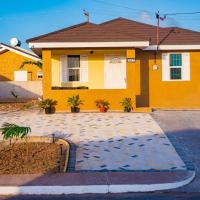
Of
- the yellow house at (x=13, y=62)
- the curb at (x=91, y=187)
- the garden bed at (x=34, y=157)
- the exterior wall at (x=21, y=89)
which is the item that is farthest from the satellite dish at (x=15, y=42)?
the curb at (x=91, y=187)

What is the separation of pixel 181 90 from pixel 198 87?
36.0 inches

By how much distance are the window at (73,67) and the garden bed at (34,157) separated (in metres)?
8.86

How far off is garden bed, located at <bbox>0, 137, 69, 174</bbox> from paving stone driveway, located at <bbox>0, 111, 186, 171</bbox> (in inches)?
19.8

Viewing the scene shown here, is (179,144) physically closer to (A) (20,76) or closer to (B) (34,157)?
(B) (34,157)

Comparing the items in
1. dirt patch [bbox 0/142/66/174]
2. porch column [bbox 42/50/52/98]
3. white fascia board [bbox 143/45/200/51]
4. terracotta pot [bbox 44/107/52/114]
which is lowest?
dirt patch [bbox 0/142/66/174]

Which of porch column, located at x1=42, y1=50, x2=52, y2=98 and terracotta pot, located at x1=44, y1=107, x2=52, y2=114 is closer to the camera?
terracotta pot, located at x1=44, y1=107, x2=52, y2=114

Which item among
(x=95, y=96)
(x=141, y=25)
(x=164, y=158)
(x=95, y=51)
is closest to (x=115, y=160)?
(x=164, y=158)

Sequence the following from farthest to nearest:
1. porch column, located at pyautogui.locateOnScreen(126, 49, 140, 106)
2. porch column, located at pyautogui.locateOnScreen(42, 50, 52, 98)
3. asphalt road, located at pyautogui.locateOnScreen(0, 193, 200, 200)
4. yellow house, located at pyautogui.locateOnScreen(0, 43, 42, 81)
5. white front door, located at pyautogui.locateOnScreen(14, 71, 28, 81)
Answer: white front door, located at pyautogui.locateOnScreen(14, 71, 28, 81) < yellow house, located at pyautogui.locateOnScreen(0, 43, 42, 81) < porch column, located at pyautogui.locateOnScreen(126, 49, 140, 106) < porch column, located at pyautogui.locateOnScreen(42, 50, 52, 98) < asphalt road, located at pyautogui.locateOnScreen(0, 193, 200, 200)

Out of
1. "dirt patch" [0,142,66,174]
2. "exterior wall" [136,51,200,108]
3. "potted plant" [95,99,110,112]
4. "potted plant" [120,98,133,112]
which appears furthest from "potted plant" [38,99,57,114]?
"dirt patch" [0,142,66,174]

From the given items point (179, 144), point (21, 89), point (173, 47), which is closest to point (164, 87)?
point (173, 47)

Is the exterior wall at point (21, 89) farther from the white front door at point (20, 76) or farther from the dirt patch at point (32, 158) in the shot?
the dirt patch at point (32, 158)

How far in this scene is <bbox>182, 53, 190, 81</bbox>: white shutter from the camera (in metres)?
21.8

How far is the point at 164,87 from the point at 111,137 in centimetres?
841

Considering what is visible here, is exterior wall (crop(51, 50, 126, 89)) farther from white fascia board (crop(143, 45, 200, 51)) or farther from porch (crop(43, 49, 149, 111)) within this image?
white fascia board (crop(143, 45, 200, 51))
